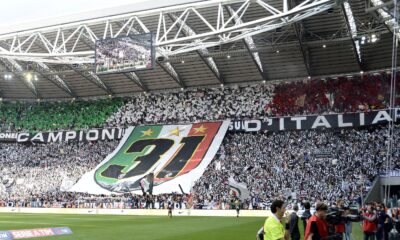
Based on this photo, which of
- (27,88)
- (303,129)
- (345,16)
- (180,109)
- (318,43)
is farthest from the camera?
(27,88)

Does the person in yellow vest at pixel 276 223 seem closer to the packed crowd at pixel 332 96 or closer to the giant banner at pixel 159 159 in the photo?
the giant banner at pixel 159 159

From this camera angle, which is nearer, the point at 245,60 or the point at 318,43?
the point at 318,43

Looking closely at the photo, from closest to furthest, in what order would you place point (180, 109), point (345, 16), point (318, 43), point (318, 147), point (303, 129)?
point (345, 16) < point (318, 43) < point (318, 147) < point (303, 129) < point (180, 109)

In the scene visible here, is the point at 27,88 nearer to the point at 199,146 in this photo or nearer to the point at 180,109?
the point at 180,109

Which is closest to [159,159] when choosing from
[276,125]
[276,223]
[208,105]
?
[208,105]

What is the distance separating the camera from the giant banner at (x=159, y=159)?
1674 inches

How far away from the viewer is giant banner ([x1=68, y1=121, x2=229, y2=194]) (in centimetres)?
4253

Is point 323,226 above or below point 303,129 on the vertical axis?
below

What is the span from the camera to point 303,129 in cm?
4419

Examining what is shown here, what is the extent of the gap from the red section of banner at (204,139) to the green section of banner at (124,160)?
14.4 ft

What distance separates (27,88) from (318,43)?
115 ft

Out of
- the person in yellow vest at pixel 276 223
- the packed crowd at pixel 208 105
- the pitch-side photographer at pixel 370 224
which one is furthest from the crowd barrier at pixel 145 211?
the person in yellow vest at pixel 276 223

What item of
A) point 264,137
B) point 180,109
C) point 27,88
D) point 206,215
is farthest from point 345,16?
point 27,88

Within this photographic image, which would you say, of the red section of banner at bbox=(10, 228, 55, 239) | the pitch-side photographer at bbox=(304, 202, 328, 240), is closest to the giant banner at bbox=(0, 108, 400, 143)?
the red section of banner at bbox=(10, 228, 55, 239)
